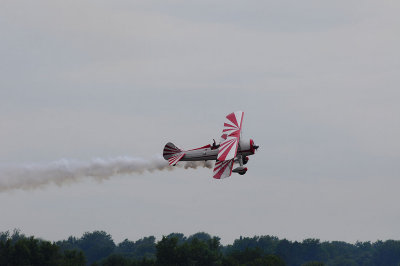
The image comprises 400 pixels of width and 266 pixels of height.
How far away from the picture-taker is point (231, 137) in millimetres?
69250

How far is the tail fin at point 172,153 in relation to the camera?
7300 cm

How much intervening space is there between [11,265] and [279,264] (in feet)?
194

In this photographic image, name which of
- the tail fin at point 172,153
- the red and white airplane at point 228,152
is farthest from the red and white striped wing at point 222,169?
the tail fin at point 172,153

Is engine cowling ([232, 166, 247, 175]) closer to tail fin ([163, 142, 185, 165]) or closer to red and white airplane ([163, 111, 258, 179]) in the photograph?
red and white airplane ([163, 111, 258, 179])

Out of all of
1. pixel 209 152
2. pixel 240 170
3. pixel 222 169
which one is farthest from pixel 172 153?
pixel 240 170

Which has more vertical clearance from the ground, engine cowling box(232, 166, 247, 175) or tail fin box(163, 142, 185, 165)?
tail fin box(163, 142, 185, 165)

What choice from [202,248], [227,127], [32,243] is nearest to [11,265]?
[32,243]

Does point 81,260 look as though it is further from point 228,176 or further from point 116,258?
point 228,176

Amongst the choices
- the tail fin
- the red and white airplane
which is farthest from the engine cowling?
the tail fin

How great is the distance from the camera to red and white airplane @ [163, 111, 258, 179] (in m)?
67.7

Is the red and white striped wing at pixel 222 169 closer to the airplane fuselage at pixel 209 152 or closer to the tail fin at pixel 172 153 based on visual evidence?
the airplane fuselage at pixel 209 152

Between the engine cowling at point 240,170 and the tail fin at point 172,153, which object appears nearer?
the engine cowling at point 240,170

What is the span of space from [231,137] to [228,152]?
2296mm

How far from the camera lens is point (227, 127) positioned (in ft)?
233
